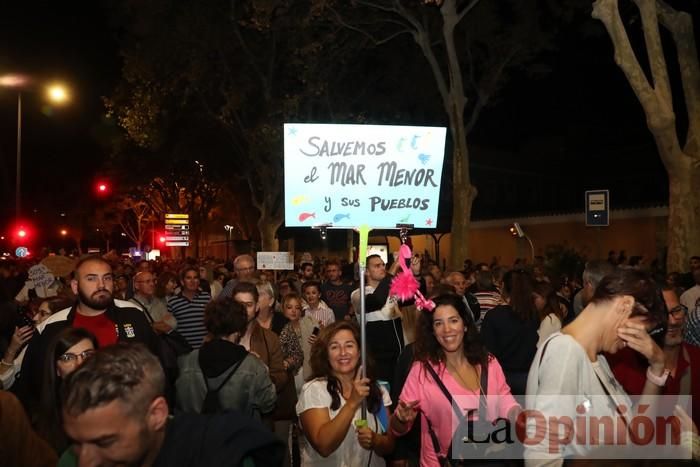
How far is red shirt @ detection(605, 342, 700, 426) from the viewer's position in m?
3.82

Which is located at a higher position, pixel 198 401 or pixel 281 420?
pixel 198 401

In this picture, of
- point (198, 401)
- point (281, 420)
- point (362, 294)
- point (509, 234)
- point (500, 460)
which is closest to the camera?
point (500, 460)

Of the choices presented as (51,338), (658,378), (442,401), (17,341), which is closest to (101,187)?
(17,341)

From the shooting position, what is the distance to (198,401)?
479 centimetres

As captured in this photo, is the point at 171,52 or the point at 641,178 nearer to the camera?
the point at 171,52

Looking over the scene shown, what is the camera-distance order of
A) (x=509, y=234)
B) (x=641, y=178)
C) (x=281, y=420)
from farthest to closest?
1. (x=641, y=178)
2. (x=509, y=234)
3. (x=281, y=420)

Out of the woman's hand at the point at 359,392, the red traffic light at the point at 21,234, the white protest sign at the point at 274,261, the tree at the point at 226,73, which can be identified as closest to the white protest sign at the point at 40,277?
the white protest sign at the point at 274,261

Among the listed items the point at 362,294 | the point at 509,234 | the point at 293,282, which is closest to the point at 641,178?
the point at 509,234

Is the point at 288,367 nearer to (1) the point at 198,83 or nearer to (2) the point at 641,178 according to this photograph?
(1) the point at 198,83

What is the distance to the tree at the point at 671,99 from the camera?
11.8 m

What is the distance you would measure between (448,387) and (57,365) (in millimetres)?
2235

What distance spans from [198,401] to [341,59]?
18.5 meters

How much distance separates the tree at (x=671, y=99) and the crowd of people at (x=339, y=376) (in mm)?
6556

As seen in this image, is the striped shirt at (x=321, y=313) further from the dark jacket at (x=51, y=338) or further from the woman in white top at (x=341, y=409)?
the woman in white top at (x=341, y=409)
